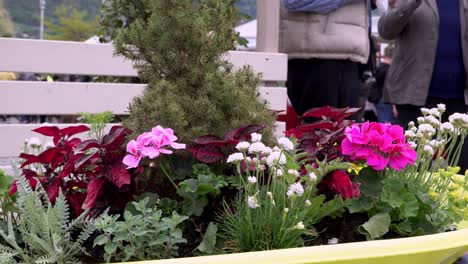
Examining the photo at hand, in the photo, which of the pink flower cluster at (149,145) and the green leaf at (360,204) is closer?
the pink flower cluster at (149,145)

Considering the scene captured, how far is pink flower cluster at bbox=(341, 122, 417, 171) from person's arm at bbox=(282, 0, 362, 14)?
1778 mm

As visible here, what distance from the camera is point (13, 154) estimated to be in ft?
9.34

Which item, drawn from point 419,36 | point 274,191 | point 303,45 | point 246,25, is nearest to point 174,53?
point 274,191

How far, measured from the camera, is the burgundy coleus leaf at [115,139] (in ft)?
5.24

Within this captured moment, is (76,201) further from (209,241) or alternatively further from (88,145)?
(209,241)

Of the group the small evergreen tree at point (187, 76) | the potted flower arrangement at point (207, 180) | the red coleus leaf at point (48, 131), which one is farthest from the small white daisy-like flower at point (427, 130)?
the red coleus leaf at point (48, 131)

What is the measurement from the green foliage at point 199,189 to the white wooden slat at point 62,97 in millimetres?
1259

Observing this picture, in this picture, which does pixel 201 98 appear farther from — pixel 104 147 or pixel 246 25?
pixel 246 25

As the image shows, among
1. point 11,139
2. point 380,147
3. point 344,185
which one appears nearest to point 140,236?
point 344,185

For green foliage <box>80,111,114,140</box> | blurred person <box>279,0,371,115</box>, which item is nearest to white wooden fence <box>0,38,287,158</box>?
blurred person <box>279,0,371,115</box>

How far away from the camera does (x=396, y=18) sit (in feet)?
11.1

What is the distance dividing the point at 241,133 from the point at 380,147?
1.20ft

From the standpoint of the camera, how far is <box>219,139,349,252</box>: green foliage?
55.5 inches

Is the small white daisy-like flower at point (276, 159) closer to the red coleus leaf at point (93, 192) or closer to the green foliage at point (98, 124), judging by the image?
the red coleus leaf at point (93, 192)
